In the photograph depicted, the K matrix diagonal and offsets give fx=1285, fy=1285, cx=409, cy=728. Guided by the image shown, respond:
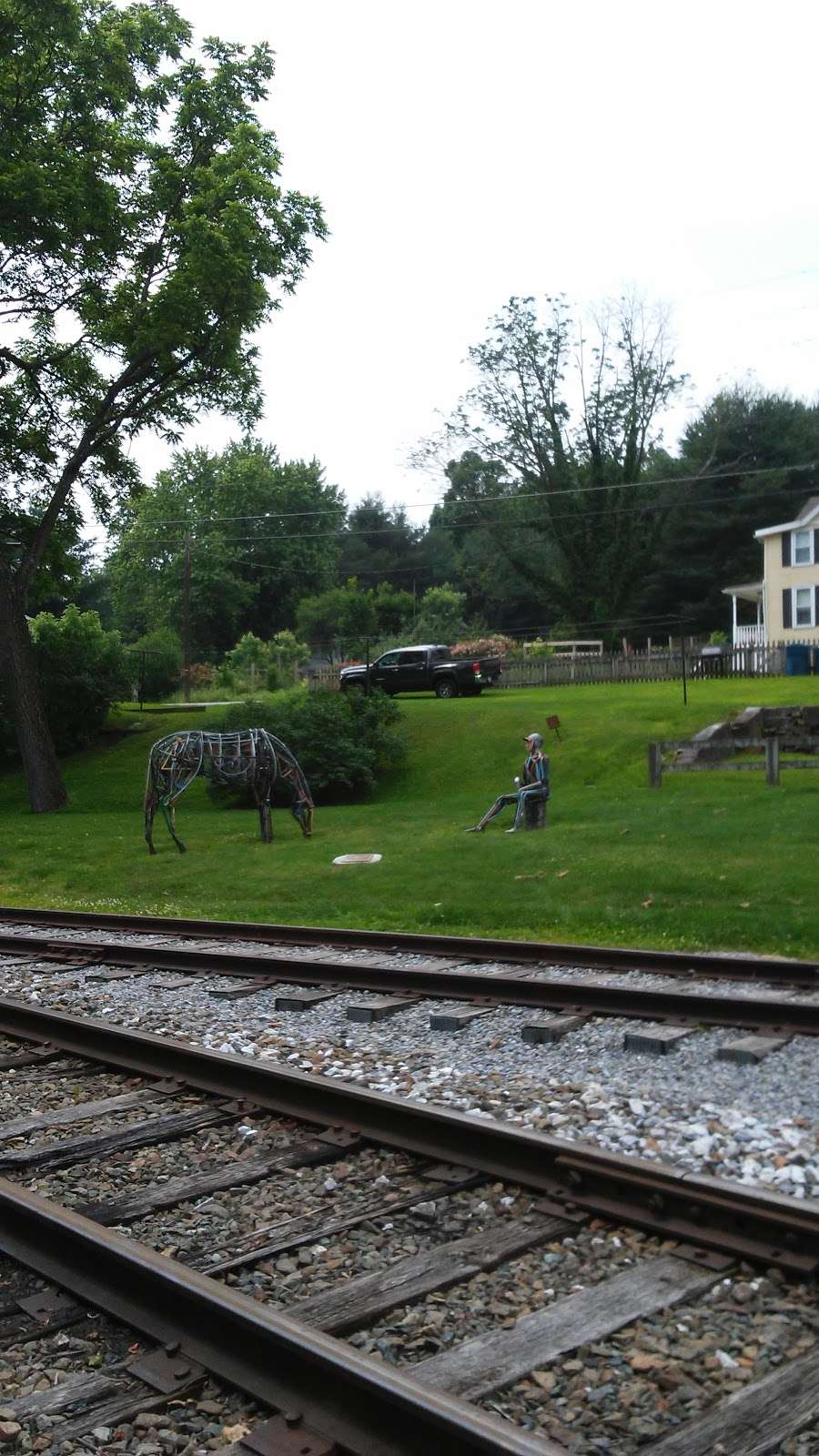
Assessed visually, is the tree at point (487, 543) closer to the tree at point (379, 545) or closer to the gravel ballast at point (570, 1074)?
the tree at point (379, 545)

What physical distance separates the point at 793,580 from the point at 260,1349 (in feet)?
154

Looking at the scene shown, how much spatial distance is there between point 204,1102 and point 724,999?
124 inches

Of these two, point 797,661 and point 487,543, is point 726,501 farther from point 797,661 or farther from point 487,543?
point 797,661

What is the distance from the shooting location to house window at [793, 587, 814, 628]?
1871 inches

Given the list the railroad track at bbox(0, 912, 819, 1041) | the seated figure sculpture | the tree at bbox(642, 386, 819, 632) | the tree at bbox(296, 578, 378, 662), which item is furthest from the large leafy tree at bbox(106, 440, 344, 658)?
the railroad track at bbox(0, 912, 819, 1041)

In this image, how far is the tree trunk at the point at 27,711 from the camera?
29.1m

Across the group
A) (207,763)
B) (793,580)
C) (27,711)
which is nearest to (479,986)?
(207,763)

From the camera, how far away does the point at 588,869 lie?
45.7 feet

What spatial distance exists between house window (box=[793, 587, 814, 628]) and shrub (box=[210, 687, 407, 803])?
22405 mm

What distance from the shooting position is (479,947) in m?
10.6

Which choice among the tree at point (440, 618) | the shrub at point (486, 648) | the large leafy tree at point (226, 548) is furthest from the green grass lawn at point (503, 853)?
the large leafy tree at point (226, 548)

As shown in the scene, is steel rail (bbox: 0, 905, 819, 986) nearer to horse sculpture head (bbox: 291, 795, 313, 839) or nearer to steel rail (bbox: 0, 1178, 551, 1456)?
steel rail (bbox: 0, 1178, 551, 1456)

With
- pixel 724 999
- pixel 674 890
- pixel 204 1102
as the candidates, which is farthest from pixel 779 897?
pixel 204 1102

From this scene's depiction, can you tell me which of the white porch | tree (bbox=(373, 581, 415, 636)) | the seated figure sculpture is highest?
tree (bbox=(373, 581, 415, 636))
